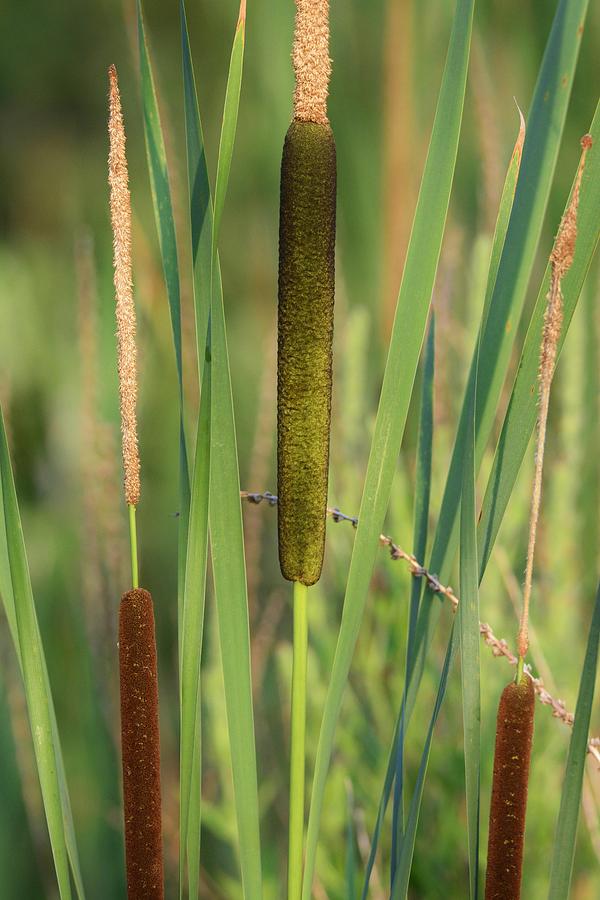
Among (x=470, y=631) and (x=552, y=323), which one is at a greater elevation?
(x=552, y=323)

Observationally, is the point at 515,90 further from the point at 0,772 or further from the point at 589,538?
the point at 0,772

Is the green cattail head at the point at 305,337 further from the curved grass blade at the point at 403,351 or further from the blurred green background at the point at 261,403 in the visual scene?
the blurred green background at the point at 261,403

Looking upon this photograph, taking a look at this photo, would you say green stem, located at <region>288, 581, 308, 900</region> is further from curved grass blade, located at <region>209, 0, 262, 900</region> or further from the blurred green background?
the blurred green background

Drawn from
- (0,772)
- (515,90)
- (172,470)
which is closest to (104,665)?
(0,772)

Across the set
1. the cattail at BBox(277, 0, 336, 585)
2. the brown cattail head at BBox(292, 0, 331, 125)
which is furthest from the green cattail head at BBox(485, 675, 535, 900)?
the brown cattail head at BBox(292, 0, 331, 125)

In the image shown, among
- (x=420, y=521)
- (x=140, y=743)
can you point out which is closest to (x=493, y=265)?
(x=420, y=521)

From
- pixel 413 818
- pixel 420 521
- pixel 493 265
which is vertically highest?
pixel 493 265

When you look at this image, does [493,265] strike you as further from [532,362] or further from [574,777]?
[574,777]
